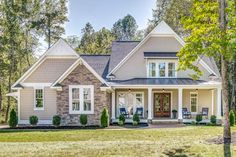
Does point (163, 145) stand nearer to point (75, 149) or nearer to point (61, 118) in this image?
point (75, 149)

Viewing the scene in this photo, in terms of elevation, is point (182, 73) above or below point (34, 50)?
below

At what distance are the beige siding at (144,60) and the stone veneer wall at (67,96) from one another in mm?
3776

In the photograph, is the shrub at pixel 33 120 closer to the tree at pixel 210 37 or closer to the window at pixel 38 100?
the window at pixel 38 100

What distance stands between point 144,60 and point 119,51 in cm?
321

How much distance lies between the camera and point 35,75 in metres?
24.2

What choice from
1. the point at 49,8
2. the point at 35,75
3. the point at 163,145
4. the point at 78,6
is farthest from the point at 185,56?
the point at 49,8

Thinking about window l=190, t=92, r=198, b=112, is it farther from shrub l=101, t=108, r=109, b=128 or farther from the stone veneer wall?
shrub l=101, t=108, r=109, b=128

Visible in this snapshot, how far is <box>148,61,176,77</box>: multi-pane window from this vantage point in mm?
25562

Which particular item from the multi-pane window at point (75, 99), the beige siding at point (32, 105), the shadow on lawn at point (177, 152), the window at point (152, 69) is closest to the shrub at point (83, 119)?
the multi-pane window at point (75, 99)

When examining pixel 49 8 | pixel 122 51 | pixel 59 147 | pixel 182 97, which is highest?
pixel 49 8

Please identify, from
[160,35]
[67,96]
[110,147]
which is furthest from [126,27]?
[110,147]

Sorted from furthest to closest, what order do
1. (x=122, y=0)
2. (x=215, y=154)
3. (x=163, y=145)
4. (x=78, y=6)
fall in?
(x=78, y=6), (x=122, y=0), (x=163, y=145), (x=215, y=154)

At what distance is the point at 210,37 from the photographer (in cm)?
1231

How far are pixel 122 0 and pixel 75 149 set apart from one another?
1786 centimetres
